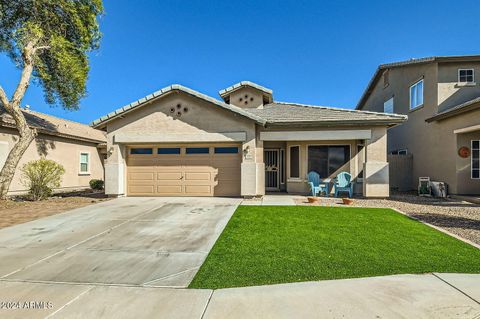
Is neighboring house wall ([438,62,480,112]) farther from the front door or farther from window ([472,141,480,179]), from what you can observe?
the front door

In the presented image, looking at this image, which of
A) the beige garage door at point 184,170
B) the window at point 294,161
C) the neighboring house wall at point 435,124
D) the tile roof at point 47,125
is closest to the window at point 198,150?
the beige garage door at point 184,170

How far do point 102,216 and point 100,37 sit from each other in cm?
1146

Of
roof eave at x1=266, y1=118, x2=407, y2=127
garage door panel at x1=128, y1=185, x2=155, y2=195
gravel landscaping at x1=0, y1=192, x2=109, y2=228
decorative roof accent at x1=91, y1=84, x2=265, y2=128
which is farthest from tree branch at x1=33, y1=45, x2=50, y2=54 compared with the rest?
roof eave at x1=266, y1=118, x2=407, y2=127

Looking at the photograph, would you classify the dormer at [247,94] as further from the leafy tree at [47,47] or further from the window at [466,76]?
the window at [466,76]

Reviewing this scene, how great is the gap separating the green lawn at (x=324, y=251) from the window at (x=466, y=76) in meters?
11.1

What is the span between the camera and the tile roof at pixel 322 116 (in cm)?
1153

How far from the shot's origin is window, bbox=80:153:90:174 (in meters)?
16.7

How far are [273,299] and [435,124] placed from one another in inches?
585

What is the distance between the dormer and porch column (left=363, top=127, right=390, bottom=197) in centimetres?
646

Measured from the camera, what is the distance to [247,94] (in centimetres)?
1570

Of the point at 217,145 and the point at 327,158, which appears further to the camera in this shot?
the point at 327,158

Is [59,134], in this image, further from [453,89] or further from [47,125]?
[453,89]

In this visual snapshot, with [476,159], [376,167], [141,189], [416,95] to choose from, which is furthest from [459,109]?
[141,189]

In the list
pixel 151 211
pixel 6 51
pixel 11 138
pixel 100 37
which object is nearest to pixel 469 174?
pixel 151 211
